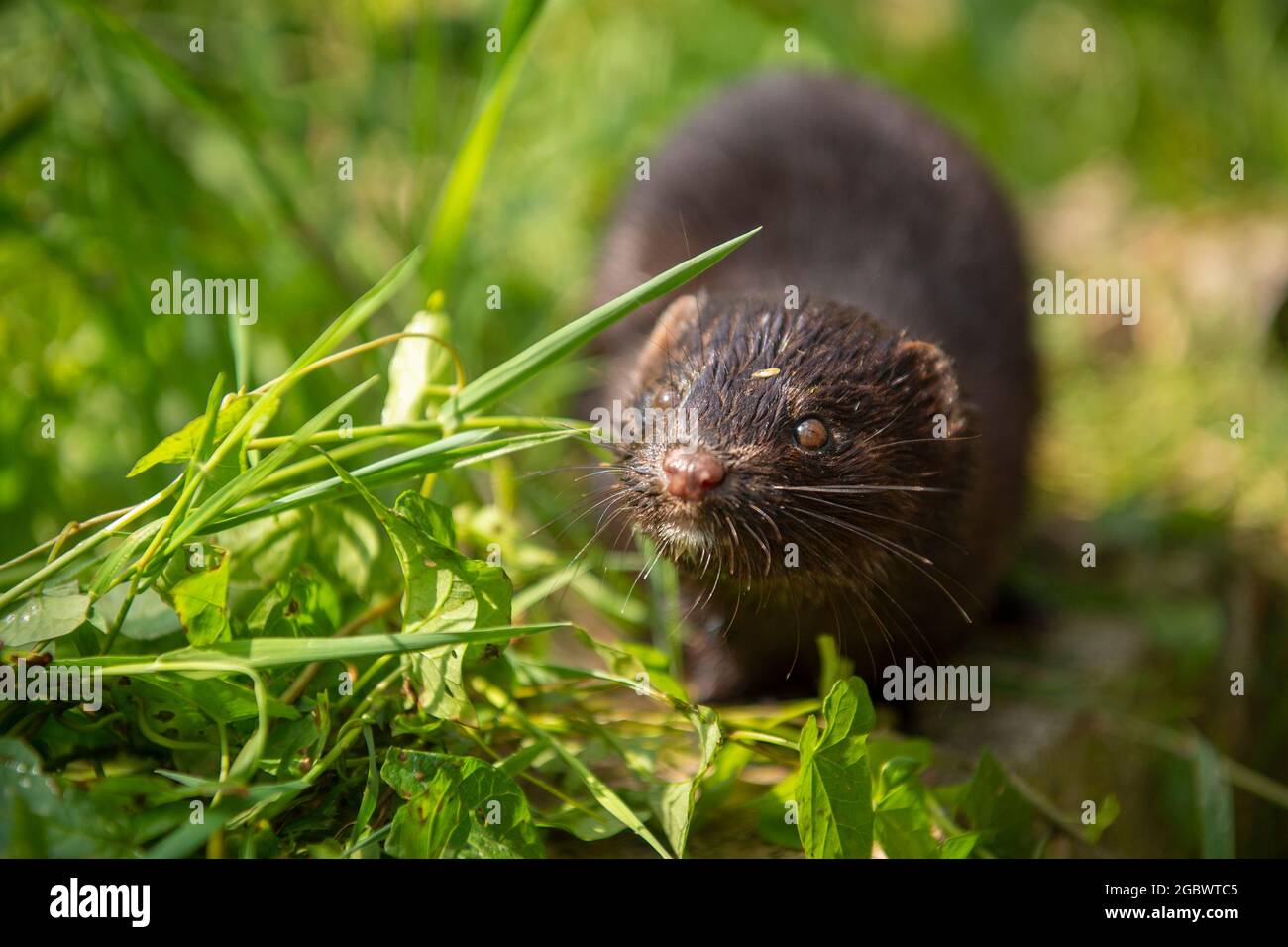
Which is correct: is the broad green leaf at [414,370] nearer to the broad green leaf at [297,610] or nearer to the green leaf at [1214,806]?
the broad green leaf at [297,610]

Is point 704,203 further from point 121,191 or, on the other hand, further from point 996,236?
point 121,191

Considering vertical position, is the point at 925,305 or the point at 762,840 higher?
the point at 925,305


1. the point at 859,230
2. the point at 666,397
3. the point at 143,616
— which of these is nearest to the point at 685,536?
the point at 666,397

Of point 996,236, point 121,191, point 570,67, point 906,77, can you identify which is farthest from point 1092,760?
point 906,77

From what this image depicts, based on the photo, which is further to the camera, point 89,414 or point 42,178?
point 42,178

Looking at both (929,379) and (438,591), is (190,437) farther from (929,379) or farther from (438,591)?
(929,379)

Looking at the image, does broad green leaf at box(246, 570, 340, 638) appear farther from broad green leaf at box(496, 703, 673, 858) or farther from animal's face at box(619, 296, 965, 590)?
animal's face at box(619, 296, 965, 590)
